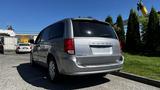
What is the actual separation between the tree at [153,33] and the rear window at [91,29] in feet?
52.9

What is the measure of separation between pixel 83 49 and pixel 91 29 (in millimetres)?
776

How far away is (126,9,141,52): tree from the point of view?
2492 cm

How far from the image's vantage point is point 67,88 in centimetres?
674

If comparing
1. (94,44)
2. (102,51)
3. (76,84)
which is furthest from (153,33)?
(94,44)

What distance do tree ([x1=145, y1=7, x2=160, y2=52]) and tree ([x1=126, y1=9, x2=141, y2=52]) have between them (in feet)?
4.46

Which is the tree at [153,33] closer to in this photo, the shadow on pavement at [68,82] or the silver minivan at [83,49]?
the shadow on pavement at [68,82]

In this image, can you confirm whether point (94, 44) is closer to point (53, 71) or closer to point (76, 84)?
point (76, 84)

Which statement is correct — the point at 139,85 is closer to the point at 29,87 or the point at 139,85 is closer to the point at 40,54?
the point at 29,87

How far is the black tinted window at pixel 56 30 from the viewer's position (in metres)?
7.05

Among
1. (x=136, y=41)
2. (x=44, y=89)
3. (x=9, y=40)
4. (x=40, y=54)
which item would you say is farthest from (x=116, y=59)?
(x=9, y=40)

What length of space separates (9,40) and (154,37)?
17.6 meters

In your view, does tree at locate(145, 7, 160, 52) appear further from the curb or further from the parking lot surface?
the parking lot surface

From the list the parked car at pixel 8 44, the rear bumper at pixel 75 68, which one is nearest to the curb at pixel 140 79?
the rear bumper at pixel 75 68

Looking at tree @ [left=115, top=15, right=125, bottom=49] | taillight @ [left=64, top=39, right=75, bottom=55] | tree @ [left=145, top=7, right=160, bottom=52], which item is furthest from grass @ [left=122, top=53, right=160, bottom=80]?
tree @ [left=115, top=15, right=125, bottom=49]
